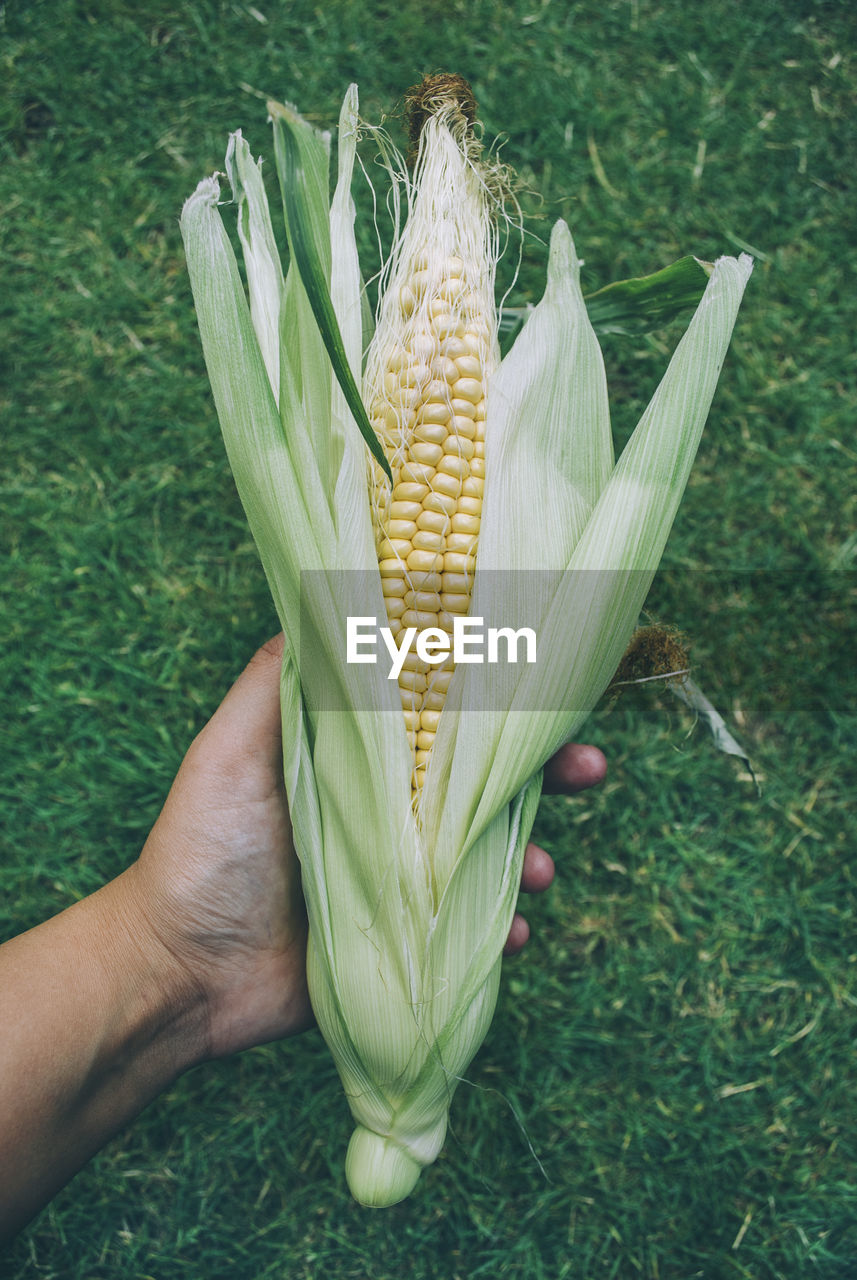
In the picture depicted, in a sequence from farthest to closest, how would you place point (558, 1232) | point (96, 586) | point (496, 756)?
point (96, 586) → point (558, 1232) → point (496, 756)

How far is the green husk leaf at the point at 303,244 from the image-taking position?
102 cm

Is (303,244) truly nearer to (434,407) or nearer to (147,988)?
(434,407)

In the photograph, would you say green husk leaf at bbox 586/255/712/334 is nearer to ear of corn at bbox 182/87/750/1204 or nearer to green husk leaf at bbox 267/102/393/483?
ear of corn at bbox 182/87/750/1204

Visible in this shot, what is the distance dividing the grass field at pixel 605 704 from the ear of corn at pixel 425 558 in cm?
68

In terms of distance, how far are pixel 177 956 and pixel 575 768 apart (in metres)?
0.83

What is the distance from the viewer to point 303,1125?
187cm

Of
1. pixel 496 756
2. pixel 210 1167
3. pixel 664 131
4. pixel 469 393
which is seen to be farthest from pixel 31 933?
pixel 664 131

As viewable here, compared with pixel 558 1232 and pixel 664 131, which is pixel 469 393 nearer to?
pixel 664 131

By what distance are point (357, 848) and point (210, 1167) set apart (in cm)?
112

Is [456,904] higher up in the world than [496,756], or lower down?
lower down

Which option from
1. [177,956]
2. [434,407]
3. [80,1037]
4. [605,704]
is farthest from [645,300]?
[80,1037]

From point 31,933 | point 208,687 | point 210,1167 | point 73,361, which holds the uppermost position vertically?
point 73,361

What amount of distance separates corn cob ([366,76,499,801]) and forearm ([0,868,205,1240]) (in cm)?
65

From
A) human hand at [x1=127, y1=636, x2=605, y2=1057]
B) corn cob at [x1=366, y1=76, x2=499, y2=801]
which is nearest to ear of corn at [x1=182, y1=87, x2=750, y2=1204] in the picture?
corn cob at [x1=366, y1=76, x2=499, y2=801]
